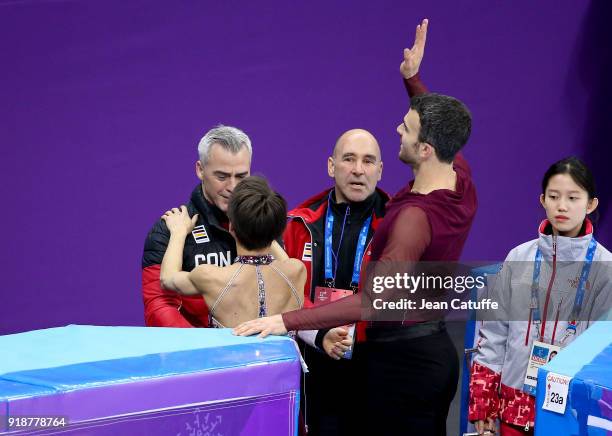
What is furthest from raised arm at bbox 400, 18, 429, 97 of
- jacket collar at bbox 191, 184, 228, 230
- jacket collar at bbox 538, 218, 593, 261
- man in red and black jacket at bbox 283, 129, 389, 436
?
jacket collar at bbox 191, 184, 228, 230

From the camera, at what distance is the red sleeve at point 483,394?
10.7ft

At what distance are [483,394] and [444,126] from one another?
0.94 m

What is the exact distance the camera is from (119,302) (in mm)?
6113

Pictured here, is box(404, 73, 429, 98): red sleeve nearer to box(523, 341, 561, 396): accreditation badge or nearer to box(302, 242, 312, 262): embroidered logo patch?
box(302, 242, 312, 262): embroidered logo patch

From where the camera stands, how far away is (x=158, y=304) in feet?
10.6

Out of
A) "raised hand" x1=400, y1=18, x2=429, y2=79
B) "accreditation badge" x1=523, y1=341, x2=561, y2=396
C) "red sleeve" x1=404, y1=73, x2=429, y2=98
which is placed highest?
"raised hand" x1=400, y1=18, x2=429, y2=79

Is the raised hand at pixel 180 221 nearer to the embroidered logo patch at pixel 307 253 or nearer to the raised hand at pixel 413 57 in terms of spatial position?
the embroidered logo patch at pixel 307 253

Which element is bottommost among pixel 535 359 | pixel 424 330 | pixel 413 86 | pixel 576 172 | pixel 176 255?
pixel 535 359

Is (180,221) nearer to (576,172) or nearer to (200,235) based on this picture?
(200,235)

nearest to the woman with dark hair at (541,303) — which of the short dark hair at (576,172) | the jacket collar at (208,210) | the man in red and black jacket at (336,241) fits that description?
the short dark hair at (576,172)

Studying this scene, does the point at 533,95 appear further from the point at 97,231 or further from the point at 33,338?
the point at 33,338

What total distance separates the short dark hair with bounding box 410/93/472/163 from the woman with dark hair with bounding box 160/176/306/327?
52 centimetres

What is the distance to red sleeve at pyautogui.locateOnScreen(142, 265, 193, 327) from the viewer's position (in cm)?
314

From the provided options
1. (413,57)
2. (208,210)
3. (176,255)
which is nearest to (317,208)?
(208,210)
